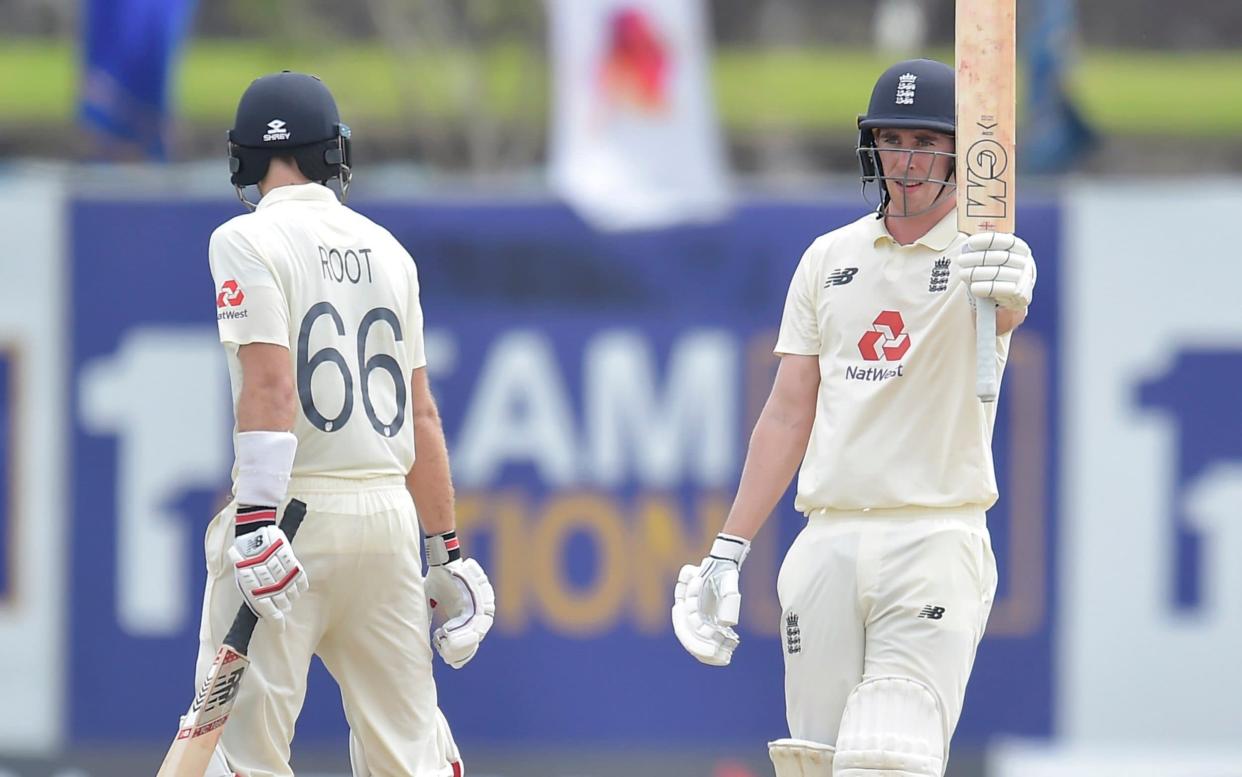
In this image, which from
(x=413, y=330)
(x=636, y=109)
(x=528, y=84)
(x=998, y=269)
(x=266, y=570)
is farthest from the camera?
(x=528, y=84)

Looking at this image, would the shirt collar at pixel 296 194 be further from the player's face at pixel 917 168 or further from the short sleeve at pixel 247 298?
the player's face at pixel 917 168

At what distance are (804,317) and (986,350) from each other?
568 millimetres

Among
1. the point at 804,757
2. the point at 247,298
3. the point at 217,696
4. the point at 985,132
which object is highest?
the point at 985,132

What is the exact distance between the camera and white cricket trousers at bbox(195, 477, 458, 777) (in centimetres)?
520

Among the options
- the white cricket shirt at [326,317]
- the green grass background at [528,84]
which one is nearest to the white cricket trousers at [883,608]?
the white cricket shirt at [326,317]

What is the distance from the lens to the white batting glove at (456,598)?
18.5 ft

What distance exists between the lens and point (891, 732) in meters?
Answer: 4.91

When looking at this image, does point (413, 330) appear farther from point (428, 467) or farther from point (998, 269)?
point (998, 269)

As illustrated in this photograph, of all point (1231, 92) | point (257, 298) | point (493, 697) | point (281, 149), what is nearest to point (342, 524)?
point (257, 298)

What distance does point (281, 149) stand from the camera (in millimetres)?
5395

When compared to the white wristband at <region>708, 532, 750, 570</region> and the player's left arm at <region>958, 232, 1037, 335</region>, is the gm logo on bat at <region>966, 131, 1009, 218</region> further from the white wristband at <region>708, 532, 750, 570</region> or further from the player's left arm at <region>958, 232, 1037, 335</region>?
the white wristband at <region>708, 532, 750, 570</region>

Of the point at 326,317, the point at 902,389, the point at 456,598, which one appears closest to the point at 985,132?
the point at 902,389

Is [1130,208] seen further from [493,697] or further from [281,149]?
[281,149]

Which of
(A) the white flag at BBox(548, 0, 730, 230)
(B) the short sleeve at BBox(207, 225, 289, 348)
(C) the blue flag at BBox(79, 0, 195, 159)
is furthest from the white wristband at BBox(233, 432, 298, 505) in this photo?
(C) the blue flag at BBox(79, 0, 195, 159)
